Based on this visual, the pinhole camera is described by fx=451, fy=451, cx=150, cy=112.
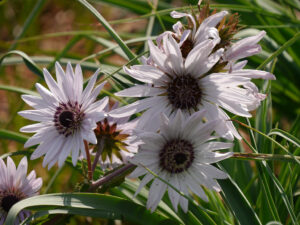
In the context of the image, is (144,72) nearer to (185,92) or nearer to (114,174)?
(185,92)

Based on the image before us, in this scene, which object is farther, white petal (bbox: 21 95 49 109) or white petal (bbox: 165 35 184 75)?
white petal (bbox: 21 95 49 109)

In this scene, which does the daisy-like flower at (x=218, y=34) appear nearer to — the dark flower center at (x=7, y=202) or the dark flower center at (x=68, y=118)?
the dark flower center at (x=68, y=118)

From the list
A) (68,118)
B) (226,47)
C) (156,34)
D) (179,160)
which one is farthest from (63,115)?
(156,34)

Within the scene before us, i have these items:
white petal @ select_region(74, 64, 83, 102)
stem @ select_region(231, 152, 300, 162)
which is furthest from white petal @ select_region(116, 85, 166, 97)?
stem @ select_region(231, 152, 300, 162)

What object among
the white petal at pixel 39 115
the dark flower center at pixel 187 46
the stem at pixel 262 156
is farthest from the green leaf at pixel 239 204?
the white petal at pixel 39 115

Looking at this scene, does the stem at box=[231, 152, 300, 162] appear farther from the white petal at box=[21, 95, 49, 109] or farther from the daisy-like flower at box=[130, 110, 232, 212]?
the white petal at box=[21, 95, 49, 109]

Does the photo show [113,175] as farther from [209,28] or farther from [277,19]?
[277,19]
